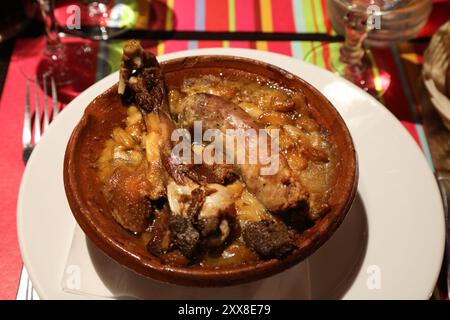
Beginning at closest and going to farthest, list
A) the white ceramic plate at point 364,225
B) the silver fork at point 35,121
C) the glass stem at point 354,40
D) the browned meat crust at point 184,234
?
1. the browned meat crust at point 184,234
2. the white ceramic plate at point 364,225
3. the silver fork at point 35,121
4. the glass stem at point 354,40

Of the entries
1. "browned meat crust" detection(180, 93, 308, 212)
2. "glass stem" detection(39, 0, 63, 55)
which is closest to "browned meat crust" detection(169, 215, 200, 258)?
"browned meat crust" detection(180, 93, 308, 212)

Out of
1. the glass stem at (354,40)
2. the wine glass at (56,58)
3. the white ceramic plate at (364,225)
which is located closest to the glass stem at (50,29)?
the wine glass at (56,58)

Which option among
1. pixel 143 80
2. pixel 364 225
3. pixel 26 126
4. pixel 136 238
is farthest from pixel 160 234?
pixel 26 126

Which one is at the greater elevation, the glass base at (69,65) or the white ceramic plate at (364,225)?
the glass base at (69,65)

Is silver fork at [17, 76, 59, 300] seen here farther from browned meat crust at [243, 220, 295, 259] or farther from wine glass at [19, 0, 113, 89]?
browned meat crust at [243, 220, 295, 259]

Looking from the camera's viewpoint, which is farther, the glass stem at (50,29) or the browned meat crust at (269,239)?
the glass stem at (50,29)

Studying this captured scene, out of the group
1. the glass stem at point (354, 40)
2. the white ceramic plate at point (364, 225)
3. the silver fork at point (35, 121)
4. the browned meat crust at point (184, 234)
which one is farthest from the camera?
the glass stem at point (354, 40)

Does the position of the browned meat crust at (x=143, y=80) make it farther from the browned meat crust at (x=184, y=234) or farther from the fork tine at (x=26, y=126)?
the fork tine at (x=26, y=126)
